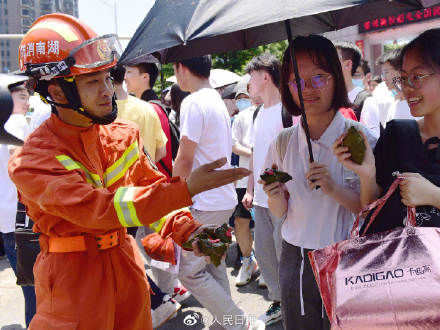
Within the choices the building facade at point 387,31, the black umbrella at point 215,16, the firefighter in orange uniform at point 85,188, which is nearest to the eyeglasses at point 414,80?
the black umbrella at point 215,16

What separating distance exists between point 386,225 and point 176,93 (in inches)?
199

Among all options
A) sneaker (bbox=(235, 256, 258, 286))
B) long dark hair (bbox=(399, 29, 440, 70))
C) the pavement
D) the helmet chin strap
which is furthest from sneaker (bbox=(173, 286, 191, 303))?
long dark hair (bbox=(399, 29, 440, 70))

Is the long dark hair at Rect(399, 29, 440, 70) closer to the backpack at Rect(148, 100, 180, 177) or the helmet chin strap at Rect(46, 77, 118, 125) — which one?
the helmet chin strap at Rect(46, 77, 118, 125)

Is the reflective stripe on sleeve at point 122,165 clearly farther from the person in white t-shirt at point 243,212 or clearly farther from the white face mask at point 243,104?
the white face mask at point 243,104

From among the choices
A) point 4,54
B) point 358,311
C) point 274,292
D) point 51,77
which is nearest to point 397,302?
point 358,311

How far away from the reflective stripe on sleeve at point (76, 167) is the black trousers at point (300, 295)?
3.70ft

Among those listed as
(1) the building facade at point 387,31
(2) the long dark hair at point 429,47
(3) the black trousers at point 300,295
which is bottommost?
A: (3) the black trousers at point 300,295

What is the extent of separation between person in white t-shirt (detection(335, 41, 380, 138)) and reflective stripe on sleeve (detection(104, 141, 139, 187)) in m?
1.93

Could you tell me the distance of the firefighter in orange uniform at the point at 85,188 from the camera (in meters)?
1.79

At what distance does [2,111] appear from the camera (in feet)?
3.90

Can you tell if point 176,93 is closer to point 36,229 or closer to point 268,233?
point 268,233

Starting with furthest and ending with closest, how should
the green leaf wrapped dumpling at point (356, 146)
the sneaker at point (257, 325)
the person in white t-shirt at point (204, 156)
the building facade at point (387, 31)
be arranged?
the building facade at point (387, 31) → the sneaker at point (257, 325) → the person in white t-shirt at point (204, 156) → the green leaf wrapped dumpling at point (356, 146)

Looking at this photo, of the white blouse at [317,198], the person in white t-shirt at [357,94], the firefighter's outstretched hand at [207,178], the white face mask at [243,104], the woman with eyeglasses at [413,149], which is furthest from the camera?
the white face mask at [243,104]

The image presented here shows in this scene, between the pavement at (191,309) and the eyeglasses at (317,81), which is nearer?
the eyeglasses at (317,81)
